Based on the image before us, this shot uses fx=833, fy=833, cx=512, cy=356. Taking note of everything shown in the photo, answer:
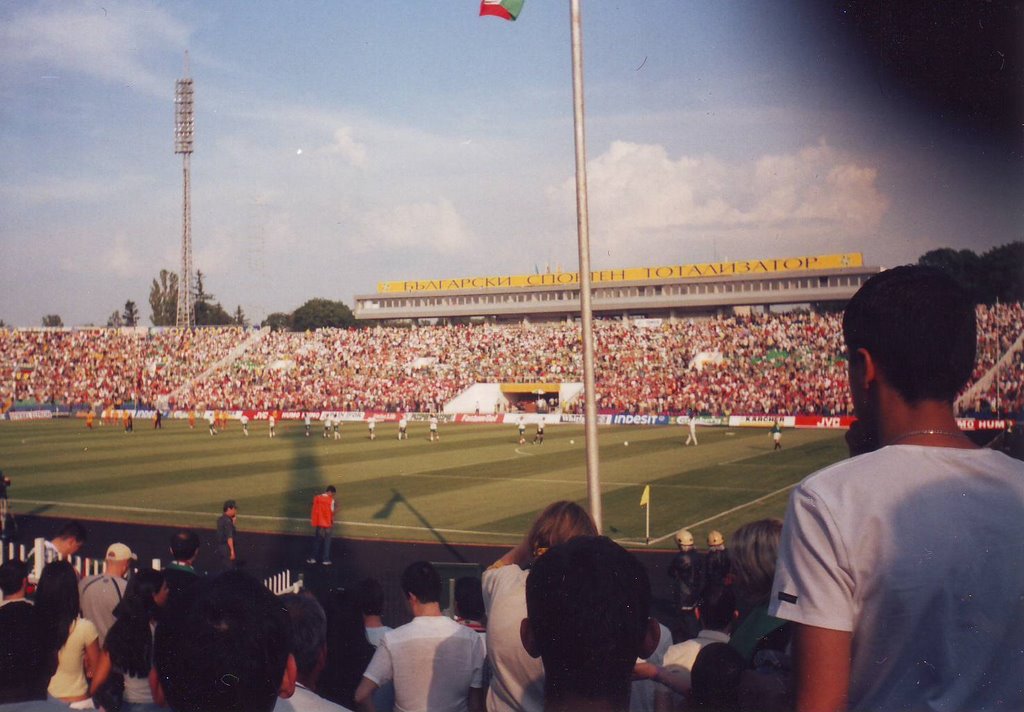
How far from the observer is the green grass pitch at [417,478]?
69.1 feet

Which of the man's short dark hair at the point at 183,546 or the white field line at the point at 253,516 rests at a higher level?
the man's short dark hair at the point at 183,546

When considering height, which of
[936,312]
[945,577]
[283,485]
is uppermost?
[936,312]

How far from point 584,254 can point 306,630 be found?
7.77 meters

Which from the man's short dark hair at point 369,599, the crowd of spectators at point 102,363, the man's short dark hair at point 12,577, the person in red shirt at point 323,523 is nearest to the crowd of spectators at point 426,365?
the crowd of spectators at point 102,363

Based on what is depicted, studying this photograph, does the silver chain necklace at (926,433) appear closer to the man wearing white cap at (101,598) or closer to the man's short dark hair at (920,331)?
the man's short dark hair at (920,331)

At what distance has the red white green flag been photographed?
12617mm

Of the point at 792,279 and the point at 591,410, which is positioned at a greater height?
the point at 792,279

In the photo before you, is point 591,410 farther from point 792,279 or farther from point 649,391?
point 792,279

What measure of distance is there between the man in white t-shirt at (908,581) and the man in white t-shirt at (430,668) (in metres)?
3.12

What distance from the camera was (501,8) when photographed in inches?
499

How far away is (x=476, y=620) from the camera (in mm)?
7070

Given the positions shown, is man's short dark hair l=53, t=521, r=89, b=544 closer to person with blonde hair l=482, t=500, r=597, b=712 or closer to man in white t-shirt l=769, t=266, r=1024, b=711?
person with blonde hair l=482, t=500, r=597, b=712

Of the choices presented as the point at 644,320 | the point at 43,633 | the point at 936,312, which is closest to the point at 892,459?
the point at 936,312

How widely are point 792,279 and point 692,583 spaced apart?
68.8m
